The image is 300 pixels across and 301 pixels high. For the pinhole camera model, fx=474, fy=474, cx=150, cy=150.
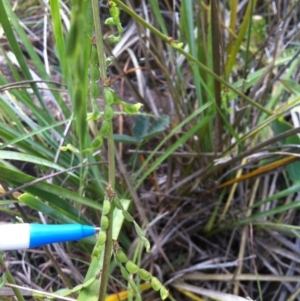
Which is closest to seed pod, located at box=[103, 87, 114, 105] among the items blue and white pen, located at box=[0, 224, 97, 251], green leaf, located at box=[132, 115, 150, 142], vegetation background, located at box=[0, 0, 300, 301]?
blue and white pen, located at box=[0, 224, 97, 251]

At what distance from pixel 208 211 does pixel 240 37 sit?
0.31 m

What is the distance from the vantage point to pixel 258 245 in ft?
2.79

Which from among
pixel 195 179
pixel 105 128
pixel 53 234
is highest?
pixel 105 128

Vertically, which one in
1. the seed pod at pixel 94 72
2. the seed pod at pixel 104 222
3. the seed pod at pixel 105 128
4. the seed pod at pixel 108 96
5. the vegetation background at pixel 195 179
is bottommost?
the vegetation background at pixel 195 179

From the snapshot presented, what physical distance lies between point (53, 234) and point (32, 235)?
0.07ft

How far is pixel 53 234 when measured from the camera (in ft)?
1.52

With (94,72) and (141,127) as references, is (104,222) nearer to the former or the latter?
(94,72)

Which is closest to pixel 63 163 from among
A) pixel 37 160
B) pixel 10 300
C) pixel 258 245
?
pixel 37 160

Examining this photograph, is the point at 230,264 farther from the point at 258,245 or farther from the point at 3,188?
the point at 3,188

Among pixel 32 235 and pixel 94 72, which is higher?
pixel 94 72

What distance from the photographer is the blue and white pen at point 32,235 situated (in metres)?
0.45

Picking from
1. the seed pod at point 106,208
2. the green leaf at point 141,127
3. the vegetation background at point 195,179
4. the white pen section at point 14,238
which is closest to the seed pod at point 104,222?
Result: the seed pod at point 106,208

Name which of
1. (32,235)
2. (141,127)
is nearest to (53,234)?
(32,235)

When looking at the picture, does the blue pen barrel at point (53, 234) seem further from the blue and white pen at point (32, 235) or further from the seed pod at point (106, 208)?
the seed pod at point (106, 208)
